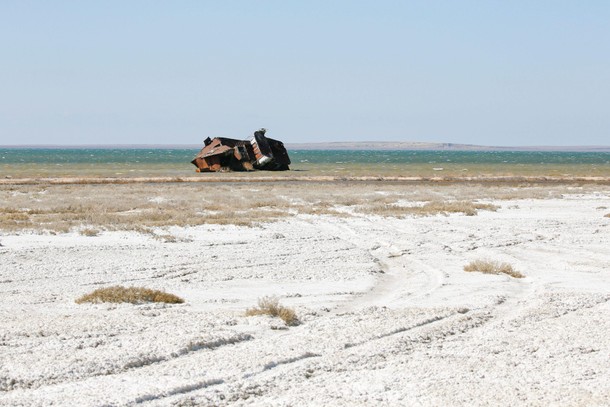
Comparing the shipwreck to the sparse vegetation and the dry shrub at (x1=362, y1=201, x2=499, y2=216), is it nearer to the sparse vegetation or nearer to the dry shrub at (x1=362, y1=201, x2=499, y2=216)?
the sparse vegetation

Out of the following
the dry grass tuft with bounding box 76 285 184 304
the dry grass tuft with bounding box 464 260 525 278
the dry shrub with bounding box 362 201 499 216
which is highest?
the dry grass tuft with bounding box 76 285 184 304

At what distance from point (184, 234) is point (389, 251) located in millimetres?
5310

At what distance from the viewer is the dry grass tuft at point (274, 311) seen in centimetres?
1074

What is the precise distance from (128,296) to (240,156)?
55.1 m

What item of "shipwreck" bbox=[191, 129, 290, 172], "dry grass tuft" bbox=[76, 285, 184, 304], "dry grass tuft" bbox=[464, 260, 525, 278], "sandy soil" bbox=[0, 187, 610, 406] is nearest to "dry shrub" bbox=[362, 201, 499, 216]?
"sandy soil" bbox=[0, 187, 610, 406]

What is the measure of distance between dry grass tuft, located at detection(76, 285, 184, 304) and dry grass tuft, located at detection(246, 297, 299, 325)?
1543mm

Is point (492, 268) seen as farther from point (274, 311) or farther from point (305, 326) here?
point (305, 326)

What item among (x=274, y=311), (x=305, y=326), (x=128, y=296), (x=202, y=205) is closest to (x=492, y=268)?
(x=274, y=311)

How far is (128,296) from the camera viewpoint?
12148mm

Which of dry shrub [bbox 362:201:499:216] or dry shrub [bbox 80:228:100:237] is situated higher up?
dry shrub [bbox 80:228:100:237]

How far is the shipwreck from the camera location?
67.2 m

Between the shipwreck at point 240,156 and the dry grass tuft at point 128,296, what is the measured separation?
54.7 m

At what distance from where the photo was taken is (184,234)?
2142 centimetres

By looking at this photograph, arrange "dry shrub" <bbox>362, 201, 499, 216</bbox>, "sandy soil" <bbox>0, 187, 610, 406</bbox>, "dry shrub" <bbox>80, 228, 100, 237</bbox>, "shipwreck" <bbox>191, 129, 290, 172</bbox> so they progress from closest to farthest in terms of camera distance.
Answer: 1. "sandy soil" <bbox>0, 187, 610, 406</bbox>
2. "dry shrub" <bbox>80, 228, 100, 237</bbox>
3. "dry shrub" <bbox>362, 201, 499, 216</bbox>
4. "shipwreck" <bbox>191, 129, 290, 172</bbox>
